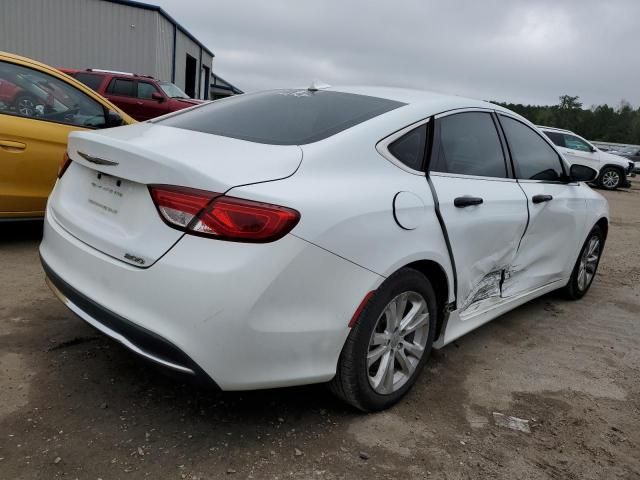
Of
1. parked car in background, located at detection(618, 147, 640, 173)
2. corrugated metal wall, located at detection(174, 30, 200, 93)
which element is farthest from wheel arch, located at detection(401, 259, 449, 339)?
parked car in background, located at detection(618, 147, 640, 173)

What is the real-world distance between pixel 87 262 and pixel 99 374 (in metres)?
0.75

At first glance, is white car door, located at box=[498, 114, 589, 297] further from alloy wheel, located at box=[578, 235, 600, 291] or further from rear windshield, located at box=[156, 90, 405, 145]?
rear windshield, located at box=[156, 90, 405, 145]

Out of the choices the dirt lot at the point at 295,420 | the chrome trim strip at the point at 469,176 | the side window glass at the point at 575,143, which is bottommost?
the dirt lot at the point at 295,420

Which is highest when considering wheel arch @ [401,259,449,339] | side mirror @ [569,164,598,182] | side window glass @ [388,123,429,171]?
side window glass @ [388,123,429,171]

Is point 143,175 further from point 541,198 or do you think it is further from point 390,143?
point 541,198

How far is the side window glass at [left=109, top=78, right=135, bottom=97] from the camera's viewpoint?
13534 mm

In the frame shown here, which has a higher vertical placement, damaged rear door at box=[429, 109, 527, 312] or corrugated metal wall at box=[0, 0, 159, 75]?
corrugated metal wall at box=[0, 0, 159, 75]

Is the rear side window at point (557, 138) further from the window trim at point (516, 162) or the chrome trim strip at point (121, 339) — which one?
the chrome trim strip at point (121, 339)

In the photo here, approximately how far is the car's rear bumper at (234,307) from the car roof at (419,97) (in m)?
1.13

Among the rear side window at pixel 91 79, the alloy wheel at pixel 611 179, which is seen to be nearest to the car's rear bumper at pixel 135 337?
the rear side window at pixel 91 79

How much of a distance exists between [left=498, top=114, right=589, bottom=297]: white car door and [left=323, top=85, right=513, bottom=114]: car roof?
45 cm

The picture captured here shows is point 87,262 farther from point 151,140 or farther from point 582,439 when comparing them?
point 582,439

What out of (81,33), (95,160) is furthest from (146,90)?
(95,160)

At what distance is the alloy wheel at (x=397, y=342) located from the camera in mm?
2611
